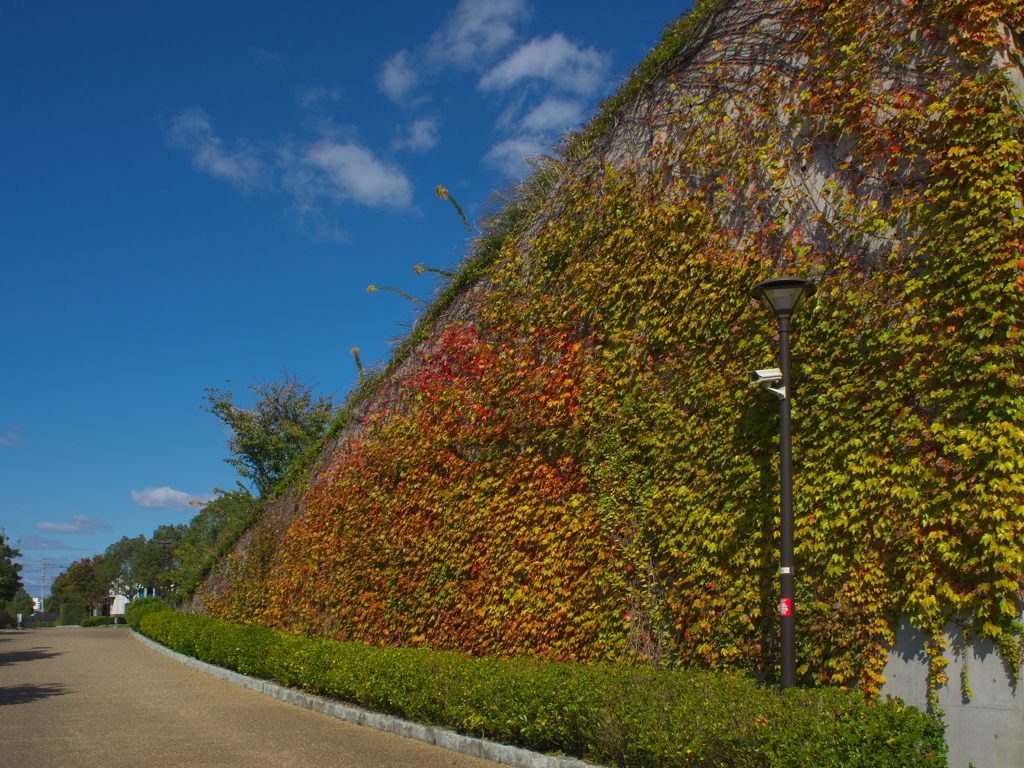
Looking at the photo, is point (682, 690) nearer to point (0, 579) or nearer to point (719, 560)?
point (719, 560)

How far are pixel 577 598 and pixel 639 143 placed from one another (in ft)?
15.9

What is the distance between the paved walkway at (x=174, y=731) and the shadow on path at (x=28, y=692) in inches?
0.5

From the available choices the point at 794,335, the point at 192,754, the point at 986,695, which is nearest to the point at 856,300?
the point at 794,335

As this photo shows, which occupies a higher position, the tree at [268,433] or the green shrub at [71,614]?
the tree at [268,433]

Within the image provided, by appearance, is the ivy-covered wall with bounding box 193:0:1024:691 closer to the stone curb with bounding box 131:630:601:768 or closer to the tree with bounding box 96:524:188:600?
the stone curb with bounding box 131:630:601:768

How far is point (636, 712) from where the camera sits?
485 centimetres

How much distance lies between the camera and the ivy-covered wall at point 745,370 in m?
4.79

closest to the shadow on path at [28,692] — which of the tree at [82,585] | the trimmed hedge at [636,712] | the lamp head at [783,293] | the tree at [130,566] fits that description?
the trimmed hedge at [636,712]

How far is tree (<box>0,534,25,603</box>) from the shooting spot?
146 feet

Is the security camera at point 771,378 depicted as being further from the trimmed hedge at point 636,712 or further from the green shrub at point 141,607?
the green shrub at point 141,607

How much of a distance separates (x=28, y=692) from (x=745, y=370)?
32.4ft

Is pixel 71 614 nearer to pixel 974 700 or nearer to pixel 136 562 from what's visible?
pixel 136 562

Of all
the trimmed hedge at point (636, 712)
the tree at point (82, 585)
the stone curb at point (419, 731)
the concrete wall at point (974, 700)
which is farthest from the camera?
the tree at point (82, 585)

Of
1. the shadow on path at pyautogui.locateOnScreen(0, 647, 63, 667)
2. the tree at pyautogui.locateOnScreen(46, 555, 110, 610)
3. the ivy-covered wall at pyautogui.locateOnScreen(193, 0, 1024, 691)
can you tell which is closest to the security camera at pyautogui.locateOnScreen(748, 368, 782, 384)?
the ivy-covered wall at pyautogui.locateOnScreen(193, 0, 1024, 691)
